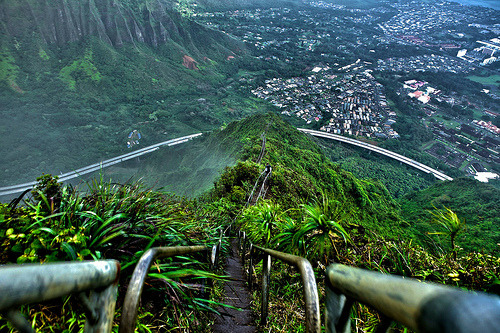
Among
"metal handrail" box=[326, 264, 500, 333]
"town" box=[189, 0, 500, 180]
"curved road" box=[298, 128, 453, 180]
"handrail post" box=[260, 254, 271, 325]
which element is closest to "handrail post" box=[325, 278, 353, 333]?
"metal handrail" box=[326, 264, 500, 333]

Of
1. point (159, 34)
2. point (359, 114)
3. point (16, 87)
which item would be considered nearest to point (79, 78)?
point (16, 87)

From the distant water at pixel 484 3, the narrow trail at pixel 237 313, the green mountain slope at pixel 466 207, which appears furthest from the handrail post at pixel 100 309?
the distant water at pixel 484 3

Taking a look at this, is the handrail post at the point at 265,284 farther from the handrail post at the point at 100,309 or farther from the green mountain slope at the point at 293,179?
the handrail post at the point at 100,309

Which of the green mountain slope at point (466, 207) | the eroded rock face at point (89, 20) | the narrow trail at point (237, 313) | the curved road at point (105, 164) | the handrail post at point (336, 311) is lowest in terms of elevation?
the curved road at point (105, 164)

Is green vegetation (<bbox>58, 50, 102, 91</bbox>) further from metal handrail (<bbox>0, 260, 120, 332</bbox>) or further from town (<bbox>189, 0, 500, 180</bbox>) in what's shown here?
metal handrail (<bbox>0, 260, 120, 332</bbox>)

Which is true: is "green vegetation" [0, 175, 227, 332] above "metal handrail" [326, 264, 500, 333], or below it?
below

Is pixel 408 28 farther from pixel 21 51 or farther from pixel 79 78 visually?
pixel 21 51
